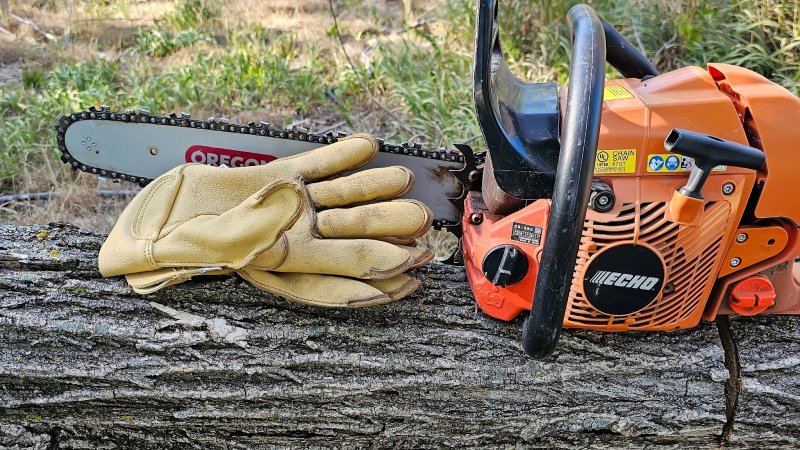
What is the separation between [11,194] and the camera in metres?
3.22

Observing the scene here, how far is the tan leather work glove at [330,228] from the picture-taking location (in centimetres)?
176

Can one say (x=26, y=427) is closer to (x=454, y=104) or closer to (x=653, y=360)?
(x=653, y=360)

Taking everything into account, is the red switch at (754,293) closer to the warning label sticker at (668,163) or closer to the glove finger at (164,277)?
the warning label sticker at (668,163)

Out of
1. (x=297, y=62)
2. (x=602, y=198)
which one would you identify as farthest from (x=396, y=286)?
(x=297, y=62)

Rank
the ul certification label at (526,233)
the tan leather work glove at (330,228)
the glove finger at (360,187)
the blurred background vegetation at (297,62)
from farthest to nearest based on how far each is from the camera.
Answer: the blurred background vegetation at (297,62) → the glove finger at (360,187) → the tan leather work glove at (330,228) → the ul certification label at (526,233)

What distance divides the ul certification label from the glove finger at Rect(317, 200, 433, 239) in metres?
0.27

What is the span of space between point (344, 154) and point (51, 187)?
1.94 m

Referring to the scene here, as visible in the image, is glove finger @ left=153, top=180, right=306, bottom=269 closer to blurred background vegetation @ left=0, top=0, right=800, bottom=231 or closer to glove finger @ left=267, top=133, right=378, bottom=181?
glove finger @ left=267, top=133, right=378, bottom=181

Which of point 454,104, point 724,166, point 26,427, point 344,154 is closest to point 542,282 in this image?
point 724,166

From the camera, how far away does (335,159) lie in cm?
196

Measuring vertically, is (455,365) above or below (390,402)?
above

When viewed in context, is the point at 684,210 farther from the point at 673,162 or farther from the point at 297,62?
the point at 297,62

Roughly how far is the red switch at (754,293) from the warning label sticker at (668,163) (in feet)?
1.17

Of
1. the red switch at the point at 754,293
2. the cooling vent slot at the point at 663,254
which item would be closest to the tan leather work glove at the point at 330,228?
the cooling vent slot at the point at 663,254
